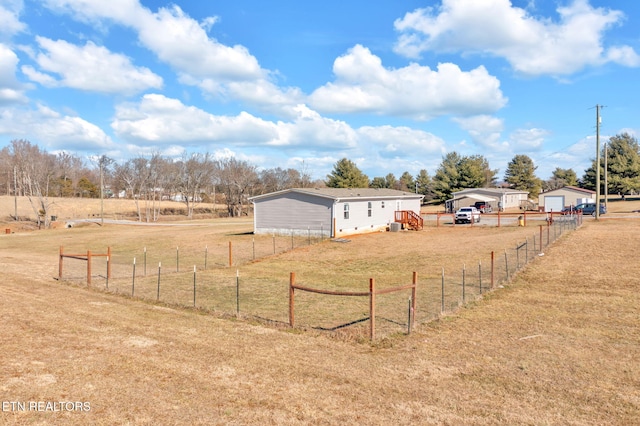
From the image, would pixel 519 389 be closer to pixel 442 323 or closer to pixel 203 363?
pixel 442 323

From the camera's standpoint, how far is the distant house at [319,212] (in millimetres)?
39750

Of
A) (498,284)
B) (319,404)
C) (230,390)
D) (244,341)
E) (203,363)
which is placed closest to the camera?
(319,404)

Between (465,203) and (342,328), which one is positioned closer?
(342,328)

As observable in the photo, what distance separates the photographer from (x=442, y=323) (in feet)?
45.5

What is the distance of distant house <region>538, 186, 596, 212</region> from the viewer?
71.8m

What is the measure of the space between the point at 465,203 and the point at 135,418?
78213mm

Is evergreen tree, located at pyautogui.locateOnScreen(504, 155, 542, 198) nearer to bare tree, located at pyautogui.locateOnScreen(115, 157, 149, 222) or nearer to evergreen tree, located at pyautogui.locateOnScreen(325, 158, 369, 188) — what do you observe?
evergreen tree, located at pyautogui.locateOnScreen(325, 158, 369, 188)

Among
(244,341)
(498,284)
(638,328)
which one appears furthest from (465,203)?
(244,341)

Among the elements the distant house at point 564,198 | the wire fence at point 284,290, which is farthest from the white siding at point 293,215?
the distant house at point 564,198

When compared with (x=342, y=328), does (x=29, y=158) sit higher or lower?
higher

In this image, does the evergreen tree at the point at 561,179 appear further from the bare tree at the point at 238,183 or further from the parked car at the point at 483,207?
the bare tree at the point at 238,183

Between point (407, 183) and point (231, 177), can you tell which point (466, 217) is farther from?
point (407, 183)

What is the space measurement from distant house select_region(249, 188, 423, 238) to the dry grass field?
852 inches

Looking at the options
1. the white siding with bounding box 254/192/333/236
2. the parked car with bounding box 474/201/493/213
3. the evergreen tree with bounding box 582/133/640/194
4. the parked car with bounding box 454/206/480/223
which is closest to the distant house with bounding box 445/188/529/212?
the parked car with bounding box 474/201/493/213
